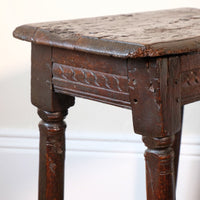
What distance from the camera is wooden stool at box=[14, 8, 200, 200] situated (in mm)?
978

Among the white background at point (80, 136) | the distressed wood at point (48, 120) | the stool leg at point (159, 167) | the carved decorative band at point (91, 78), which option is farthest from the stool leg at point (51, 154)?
the white background at point (80, 136)

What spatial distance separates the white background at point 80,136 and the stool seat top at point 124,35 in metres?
0.46

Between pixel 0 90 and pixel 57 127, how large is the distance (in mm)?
622

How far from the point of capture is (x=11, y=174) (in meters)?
1.84

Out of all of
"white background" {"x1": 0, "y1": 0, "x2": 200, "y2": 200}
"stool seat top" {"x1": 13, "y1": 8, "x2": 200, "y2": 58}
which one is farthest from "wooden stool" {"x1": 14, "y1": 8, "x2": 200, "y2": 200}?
"white background" {"x1": 0, "y1": 0, "x2": 200, "y2": 200}

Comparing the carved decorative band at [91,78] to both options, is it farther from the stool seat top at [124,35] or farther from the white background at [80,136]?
the white background at [80,136]

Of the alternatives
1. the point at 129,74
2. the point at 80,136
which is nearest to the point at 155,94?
the point at 129,74

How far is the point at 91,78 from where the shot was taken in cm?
108

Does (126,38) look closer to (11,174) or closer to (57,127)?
(57,127)

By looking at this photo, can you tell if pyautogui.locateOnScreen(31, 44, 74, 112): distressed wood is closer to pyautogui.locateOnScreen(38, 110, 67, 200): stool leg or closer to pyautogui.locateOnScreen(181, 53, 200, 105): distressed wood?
pyautogui.locateOnScreen(38, 110, 67, 200): stool leg

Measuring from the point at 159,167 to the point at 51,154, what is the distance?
292 millimetres

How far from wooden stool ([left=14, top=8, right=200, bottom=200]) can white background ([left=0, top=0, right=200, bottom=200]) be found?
541 millimetres

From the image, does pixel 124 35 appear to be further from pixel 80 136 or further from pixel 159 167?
pixel 80 136

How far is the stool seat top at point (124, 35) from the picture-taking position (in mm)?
956
